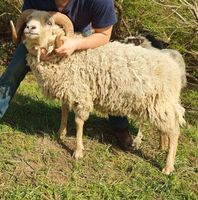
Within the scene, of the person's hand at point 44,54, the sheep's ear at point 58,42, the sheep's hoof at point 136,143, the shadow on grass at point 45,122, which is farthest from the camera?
the sheep's hoof at point 136,143

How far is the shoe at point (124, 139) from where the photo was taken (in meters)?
4.58

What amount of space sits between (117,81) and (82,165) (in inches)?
32.6

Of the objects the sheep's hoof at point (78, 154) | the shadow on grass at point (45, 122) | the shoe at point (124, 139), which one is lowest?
the shadow on grass at point (45, 122)

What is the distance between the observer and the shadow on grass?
453 centimetres

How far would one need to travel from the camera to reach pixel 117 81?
13.3 feet

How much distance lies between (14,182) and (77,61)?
1.23 m

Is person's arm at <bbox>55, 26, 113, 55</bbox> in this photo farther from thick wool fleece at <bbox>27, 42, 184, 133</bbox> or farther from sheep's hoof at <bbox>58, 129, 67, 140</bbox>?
sheep's hoof at <bbox>58, 129, 67, 140</bbox>

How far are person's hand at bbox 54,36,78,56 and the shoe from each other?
1.14 meters

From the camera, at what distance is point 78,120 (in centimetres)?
422

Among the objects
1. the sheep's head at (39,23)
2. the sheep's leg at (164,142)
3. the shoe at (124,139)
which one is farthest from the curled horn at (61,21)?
the sheep's leg at (164,142)

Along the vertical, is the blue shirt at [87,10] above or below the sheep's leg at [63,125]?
above

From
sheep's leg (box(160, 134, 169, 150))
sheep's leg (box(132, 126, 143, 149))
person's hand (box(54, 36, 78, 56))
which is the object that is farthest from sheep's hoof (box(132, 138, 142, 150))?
person's hand (box(54, 36, 78, 56))

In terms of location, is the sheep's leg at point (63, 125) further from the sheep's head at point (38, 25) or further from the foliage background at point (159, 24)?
the foliage background at point (159, 24)

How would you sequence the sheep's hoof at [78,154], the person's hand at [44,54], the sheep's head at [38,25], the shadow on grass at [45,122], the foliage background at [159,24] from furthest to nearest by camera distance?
the foliage background at [159,24], the shadow on grass at [45,122], the sheep's hoof at [78,154], the person's hand at [44,54], the sheep's head at [38,25]
